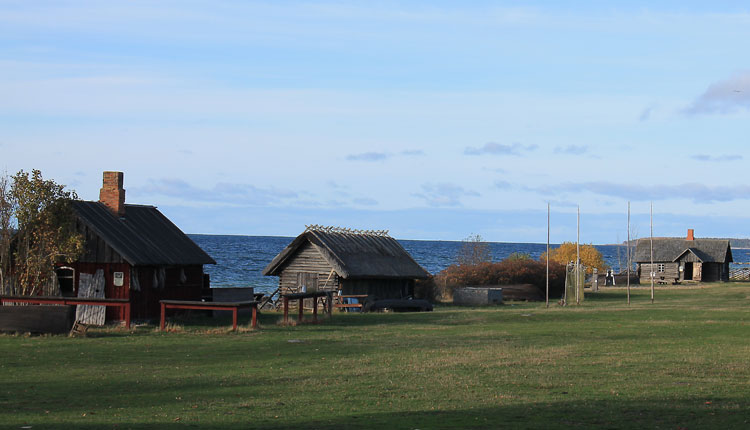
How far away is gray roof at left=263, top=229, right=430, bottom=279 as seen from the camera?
160 ft

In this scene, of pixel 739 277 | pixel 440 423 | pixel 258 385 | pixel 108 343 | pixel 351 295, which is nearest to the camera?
pixel 440 423

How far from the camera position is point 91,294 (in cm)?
3531

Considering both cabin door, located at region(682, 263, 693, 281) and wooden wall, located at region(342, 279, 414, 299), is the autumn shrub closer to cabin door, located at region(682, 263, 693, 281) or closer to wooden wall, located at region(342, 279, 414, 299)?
wooden wall, located at region(342, 279, 414, 299)

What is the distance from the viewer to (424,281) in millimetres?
58094

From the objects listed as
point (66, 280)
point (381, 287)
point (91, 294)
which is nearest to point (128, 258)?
point (91, 294)

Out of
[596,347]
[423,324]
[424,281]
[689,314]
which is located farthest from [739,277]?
[596,347]

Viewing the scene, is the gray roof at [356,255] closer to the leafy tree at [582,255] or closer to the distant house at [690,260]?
the leafy tree at [582,255]

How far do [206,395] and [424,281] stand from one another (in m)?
41.9

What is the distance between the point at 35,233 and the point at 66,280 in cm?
343

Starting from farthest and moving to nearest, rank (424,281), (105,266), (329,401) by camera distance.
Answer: (424,281)
(105,266)
(329,401)

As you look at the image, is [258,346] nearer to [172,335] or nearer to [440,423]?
[172,335]

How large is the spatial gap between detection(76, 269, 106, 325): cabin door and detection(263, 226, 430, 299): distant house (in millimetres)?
15123

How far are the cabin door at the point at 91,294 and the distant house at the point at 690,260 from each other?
232 feet

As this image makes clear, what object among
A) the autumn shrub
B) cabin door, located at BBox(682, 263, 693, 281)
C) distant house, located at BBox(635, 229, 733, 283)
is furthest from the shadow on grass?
cabin door, located at BBox(682, 263, 693, 281)
